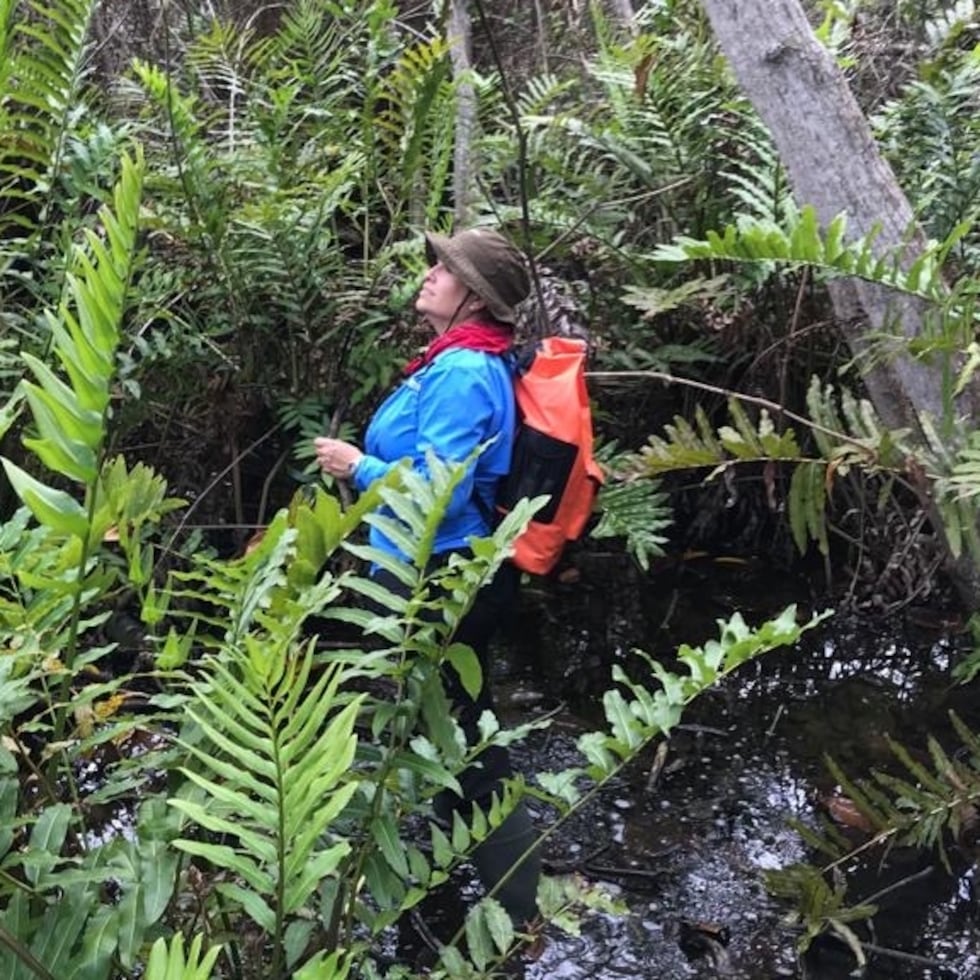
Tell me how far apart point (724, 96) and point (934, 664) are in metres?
2.55

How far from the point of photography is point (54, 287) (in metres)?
4.46

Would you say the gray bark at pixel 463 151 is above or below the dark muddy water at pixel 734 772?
above

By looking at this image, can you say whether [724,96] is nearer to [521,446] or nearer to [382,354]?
[382,354]

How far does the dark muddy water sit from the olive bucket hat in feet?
5.86

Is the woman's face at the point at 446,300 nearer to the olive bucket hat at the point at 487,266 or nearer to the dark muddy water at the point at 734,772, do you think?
the olive bucket hat at the point at 487,266

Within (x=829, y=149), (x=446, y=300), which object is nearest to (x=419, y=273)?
(x=829, y=149)

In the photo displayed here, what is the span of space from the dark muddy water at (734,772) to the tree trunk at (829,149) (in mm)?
898

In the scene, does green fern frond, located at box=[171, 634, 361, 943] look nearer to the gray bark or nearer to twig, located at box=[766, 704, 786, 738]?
twig, located at box=[766, 704, 786, 738]

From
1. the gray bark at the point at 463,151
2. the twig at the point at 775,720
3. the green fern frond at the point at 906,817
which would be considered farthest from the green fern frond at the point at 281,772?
the gray bark at the point at 463,151

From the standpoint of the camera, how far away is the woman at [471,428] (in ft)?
9.08

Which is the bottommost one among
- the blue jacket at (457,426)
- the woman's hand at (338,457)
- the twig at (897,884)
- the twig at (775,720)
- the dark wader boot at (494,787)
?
the twig at (775,720)

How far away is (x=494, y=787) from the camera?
3006 mm

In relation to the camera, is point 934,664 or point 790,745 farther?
point 934,664

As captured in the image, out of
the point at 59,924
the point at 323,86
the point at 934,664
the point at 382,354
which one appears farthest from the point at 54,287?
the point at 934,664
